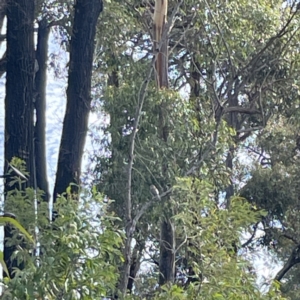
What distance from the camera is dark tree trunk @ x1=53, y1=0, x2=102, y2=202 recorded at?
829 cm

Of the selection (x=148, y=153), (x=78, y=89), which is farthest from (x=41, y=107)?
A: (x=148, y=153)

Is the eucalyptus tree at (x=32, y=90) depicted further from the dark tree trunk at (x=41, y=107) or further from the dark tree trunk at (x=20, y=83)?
the dark tree trunk at (x=41, y=107)

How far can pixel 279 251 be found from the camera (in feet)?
45.4

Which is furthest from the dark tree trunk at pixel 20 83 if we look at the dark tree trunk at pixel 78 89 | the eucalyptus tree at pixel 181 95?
the eucalyptus tree at pixel 181 95

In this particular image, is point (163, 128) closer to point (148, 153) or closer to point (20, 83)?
point (148, 153)

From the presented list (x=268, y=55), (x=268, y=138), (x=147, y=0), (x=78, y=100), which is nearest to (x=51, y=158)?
(x=78, y=100)

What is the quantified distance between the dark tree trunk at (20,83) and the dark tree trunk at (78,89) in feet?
1.52

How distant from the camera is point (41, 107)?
32.1ft

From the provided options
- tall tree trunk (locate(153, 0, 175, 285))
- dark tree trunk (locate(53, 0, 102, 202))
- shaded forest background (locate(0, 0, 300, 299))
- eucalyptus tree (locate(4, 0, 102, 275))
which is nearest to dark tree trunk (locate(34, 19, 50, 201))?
shaded forest background (locate(0, 0, 300, 299))

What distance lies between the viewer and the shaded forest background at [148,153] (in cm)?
483

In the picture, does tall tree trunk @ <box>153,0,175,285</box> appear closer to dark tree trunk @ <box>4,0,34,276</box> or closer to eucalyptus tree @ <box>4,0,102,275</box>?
eucalyptus tree @ <box>4,0,102,275</box>

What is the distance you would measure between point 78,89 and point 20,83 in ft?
2.26

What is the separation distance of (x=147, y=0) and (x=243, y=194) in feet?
13.1

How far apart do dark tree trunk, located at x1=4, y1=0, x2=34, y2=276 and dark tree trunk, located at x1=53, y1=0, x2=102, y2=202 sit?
18.2 inches
